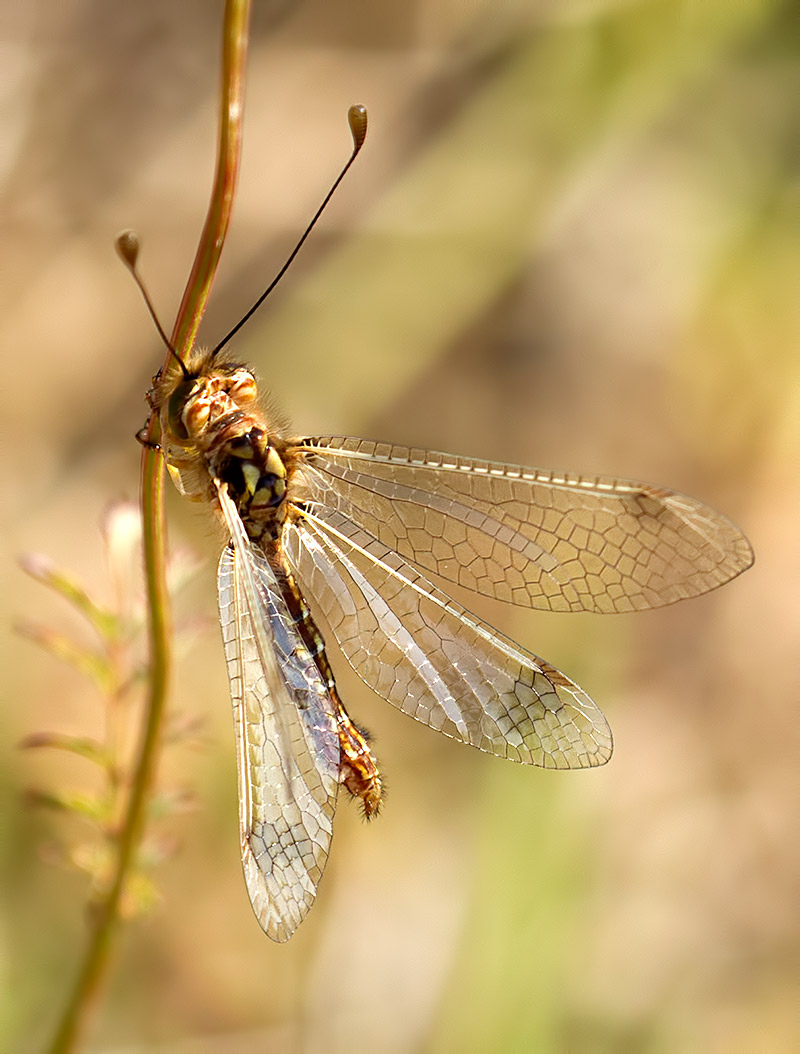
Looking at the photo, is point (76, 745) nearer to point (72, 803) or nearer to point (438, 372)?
point (72, 803)

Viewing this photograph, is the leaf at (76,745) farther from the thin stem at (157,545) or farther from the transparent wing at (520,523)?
the transparent wing at (520,523)

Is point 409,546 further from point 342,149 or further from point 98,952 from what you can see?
point 342,149

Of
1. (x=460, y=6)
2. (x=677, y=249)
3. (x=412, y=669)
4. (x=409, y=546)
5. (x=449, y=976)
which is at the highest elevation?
(x=460, y=6)

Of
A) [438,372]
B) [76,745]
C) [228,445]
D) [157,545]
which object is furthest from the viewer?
[438,372]

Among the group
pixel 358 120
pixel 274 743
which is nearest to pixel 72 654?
→ pixel 274 743

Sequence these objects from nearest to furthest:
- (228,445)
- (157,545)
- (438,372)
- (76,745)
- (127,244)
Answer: (127,244)
(157,545)
(76,745)
(228,445)
(438,372)

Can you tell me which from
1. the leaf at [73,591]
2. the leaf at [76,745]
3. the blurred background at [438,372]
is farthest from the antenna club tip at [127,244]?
the blurred background at [438,372]

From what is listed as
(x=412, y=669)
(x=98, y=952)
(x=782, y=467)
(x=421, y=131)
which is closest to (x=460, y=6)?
(x=421, y=131)

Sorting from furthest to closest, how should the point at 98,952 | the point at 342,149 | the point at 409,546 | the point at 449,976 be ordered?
the point at 342,149 < the point at 449,976 < the point at 409,546 < the point at 98,952
